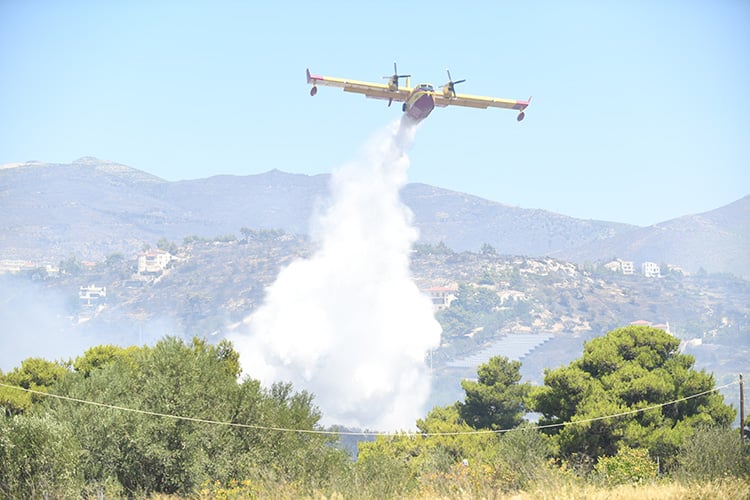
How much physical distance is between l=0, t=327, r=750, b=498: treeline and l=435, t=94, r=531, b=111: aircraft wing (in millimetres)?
32408

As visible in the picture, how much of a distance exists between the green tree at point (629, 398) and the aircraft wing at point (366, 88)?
3256 cm

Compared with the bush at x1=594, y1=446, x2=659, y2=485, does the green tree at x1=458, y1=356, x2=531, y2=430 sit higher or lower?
lower

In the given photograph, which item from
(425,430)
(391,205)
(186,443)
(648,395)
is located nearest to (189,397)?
(186,443)

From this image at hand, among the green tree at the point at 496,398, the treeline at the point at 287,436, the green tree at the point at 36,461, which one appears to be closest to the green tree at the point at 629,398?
the treeline at the point at 287,436

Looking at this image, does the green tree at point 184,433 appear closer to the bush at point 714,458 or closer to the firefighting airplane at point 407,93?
the bush at point 714,458

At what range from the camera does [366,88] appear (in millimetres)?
86000

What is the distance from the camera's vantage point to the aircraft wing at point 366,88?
85.8 m

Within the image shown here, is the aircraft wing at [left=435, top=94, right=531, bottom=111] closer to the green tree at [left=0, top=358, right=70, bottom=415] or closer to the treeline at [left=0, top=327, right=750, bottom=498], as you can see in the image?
the treeline at [left=0, top=327, right=750, bottom=498]

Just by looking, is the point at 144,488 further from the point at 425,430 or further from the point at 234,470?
the point at 425,430

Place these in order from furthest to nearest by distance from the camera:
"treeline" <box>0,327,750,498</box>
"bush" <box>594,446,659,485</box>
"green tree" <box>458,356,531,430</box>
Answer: "green tree" <box>458,356,531,430</box> < "bush" <box>594,446,659,485</box> < "treeline" <box>0,327,750,498</box>

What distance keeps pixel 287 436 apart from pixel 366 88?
5102 cm

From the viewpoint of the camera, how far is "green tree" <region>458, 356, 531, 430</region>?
260 feet

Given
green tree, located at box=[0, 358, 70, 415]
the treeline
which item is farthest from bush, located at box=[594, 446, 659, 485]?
green tree, located at box=[0, 358, 70, 415]

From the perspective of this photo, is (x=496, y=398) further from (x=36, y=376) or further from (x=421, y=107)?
(x=36, y=376)
